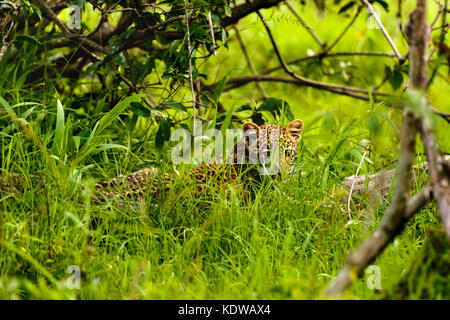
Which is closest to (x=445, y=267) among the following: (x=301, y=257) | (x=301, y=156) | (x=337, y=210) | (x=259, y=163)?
(x=301, y=257)

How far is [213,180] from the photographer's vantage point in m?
3.53

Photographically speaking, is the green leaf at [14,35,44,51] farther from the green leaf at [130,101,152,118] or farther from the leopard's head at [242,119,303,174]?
the leopard's head at [242,119,303,174]

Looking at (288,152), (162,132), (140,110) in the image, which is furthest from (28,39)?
(288,152)

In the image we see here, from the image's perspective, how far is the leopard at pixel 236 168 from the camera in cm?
338

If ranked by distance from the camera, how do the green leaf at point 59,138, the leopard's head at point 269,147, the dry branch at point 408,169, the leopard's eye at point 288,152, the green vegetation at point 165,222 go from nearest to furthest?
the dry branch at point 408,169 < the green vegetation at point 165,222 < the green leaf at point 59,138 < the leopard's head at point 269,147 < the leopard's eye at point 288,152

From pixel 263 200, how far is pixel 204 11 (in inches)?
53.6

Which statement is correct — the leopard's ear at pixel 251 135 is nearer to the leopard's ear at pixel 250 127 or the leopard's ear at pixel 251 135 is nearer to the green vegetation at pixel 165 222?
the leopard's ear at pixel 250 127

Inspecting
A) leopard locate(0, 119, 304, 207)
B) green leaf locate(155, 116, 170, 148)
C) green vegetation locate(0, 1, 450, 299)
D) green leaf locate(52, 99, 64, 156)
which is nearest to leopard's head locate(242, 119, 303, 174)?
leopard locate(0, 119, 304, 207)

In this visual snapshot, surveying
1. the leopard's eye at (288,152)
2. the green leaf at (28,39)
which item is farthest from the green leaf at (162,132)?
the green leaf at (28,39)

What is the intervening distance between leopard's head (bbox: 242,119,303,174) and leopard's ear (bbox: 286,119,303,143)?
3 centimetres

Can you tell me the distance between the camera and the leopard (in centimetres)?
338

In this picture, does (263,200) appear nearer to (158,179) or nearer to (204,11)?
(158,179)

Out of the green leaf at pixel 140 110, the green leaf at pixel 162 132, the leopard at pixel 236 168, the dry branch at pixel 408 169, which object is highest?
the green leaf at pixel 140 110

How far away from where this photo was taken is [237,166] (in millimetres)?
3697
